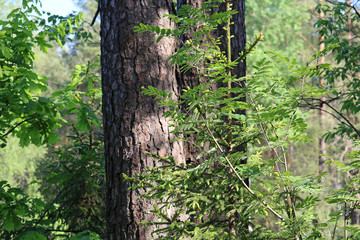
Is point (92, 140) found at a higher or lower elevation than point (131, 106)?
higher

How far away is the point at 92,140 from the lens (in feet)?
18.2

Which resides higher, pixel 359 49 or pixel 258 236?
pixel 359 49

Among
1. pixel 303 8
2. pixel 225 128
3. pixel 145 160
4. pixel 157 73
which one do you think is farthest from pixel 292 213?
pixel 303 8

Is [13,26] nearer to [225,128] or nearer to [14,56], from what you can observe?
[14,56]

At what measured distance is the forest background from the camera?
436 cm

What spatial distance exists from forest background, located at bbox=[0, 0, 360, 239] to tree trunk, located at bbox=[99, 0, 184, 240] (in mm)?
755

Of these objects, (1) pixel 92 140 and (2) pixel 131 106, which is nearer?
(2) pixel 131 106

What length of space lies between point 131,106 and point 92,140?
318 centimetres

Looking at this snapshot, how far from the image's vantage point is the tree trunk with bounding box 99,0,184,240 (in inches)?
96.3

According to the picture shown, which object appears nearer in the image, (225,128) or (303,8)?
(225,128)

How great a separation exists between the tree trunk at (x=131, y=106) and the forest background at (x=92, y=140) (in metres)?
0.76

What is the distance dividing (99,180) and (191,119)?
3616 millimetres

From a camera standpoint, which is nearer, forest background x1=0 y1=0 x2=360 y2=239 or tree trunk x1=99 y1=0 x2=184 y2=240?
tree trunk x1=99 y1=0 x2=184 y2=240

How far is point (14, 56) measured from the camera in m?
3.88
